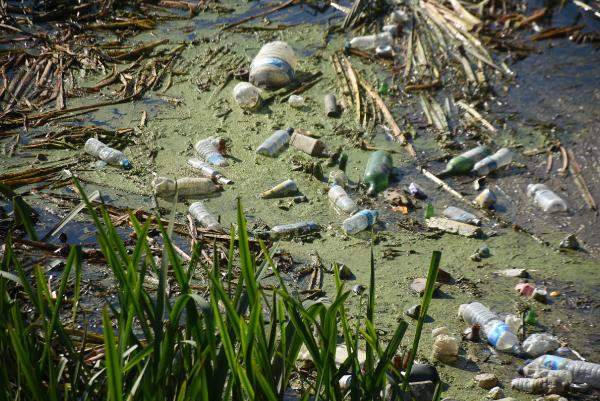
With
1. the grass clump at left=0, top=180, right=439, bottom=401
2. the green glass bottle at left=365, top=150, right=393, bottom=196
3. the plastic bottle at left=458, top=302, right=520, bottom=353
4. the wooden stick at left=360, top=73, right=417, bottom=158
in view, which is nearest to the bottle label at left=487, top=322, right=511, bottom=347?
the plastic bottle at left=458, top=302, right=520, bottom=353

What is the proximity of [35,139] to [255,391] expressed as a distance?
3.43 m

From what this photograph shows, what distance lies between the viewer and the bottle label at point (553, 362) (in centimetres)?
344

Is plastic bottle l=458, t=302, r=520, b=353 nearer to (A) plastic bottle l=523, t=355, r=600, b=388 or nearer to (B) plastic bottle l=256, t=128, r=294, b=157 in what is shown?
(A) plastic bottle l=523, t=355, r=600, b=388

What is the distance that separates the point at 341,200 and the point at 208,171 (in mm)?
831

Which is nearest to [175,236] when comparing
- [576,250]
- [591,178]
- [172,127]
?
[172,127]

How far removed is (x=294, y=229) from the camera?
14.4ft

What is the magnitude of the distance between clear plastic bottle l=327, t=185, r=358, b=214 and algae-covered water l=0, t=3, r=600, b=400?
0.06 m

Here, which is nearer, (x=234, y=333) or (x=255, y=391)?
(x=255, y=391)

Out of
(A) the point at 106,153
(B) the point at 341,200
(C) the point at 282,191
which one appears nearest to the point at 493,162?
(B) the point at 341,200

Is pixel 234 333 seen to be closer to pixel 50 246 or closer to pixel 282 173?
pixel 50 246

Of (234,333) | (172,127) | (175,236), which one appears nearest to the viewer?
(234,333)

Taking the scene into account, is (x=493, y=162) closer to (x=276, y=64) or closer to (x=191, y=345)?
(x=276, y=64)

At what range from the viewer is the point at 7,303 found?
2.38m

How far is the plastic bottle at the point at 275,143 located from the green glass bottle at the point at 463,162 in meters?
1.02
